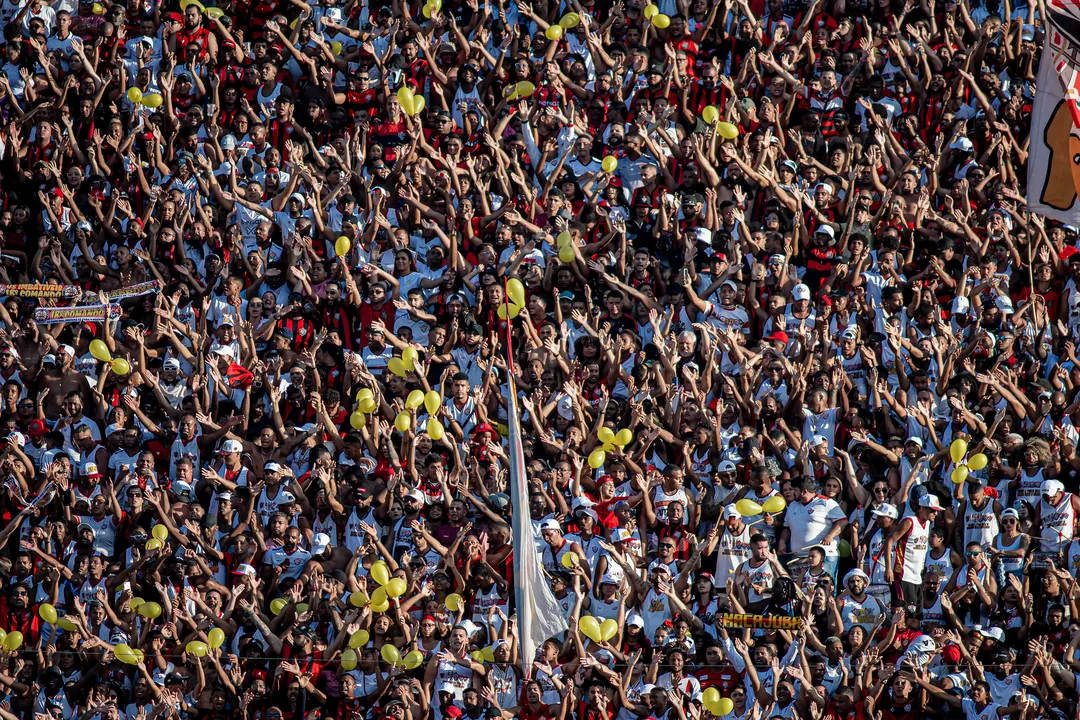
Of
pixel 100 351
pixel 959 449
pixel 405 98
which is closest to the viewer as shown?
pixel 959 449

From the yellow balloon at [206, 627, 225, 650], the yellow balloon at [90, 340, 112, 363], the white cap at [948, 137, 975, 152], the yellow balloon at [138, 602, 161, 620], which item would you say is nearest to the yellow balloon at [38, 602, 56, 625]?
the yellow balloon at [138, 602, 161, 620]

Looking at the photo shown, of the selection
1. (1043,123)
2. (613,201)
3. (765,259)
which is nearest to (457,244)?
(613,201)

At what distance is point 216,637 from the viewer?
10312mm

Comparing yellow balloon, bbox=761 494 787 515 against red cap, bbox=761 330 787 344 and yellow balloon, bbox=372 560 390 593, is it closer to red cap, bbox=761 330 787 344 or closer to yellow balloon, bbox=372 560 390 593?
red cap, bbox=761 330 787 344

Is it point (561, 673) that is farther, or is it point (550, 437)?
point (550, 437)

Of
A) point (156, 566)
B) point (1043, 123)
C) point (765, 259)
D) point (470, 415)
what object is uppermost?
point (1043, 123)

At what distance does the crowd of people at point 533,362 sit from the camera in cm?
1017

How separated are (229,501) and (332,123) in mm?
2711

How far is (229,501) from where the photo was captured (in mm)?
10820

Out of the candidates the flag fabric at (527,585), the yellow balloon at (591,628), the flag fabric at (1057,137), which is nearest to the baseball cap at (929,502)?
the flag fabric at (1057,137)

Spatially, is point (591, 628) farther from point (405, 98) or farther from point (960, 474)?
point (405, 98)

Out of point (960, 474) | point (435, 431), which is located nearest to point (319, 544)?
point (435, 431)

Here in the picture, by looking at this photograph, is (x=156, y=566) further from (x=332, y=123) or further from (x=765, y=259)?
(x=765, y=259)

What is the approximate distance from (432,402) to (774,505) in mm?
2035
